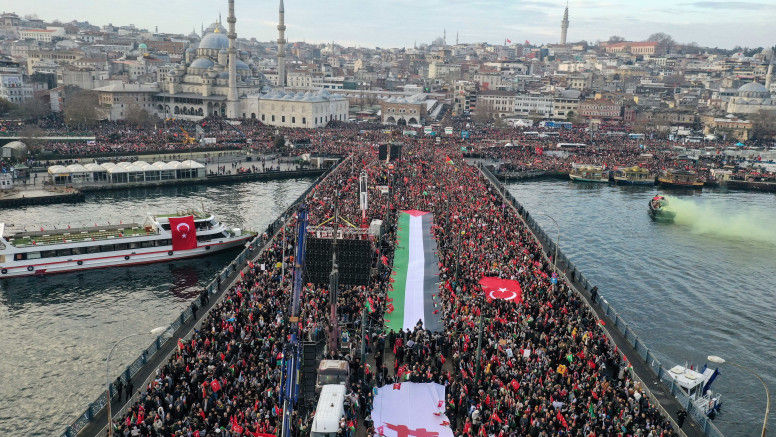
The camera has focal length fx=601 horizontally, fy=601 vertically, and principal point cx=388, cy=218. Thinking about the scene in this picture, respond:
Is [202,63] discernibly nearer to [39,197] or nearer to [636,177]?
[39,197]

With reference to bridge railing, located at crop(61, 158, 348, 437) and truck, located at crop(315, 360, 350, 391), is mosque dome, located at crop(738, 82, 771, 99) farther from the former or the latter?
truck, located at crop(315, 360, 350, 391)

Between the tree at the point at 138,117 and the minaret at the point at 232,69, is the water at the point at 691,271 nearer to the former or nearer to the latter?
the tree at the point at 138,117

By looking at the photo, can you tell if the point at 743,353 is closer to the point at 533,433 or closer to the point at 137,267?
the point at 533,433

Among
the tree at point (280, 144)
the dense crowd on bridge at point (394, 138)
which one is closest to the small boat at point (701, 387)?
the dense crowd on bridge at point (394, 138)

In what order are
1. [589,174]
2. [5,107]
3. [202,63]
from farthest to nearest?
[202,63] < [5,107] < [589,174]

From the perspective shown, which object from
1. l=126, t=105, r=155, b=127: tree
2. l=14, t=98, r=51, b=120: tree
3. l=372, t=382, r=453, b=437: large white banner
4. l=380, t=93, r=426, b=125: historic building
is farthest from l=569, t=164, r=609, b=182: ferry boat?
l=14, t=98, r=51, b=120: tree

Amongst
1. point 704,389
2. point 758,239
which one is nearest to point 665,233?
point 758,239

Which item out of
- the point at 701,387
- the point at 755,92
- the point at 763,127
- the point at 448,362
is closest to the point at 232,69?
the point at 763,127
